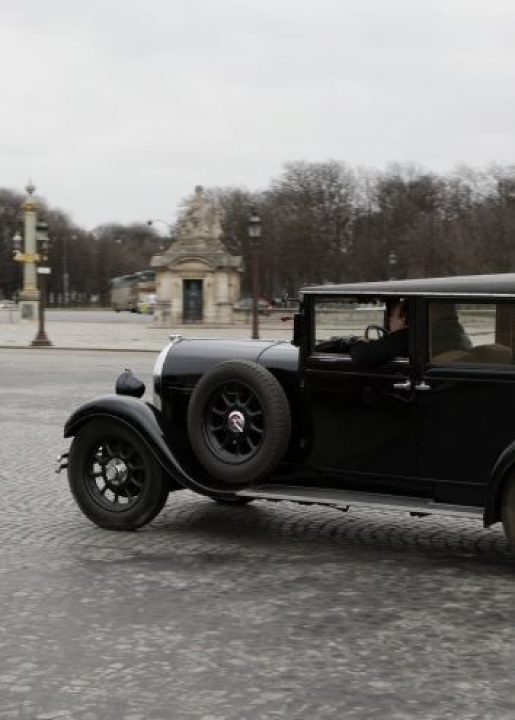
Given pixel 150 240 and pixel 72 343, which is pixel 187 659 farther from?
pixel 150 240

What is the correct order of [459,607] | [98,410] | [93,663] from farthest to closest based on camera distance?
[98,410], [459,607], [93,663]

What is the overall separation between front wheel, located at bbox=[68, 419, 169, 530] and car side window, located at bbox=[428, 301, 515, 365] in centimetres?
209

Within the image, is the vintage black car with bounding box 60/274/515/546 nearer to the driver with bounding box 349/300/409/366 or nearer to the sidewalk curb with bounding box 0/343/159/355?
the driver with bounding box 349/300/409/366

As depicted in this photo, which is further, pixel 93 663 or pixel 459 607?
pixel 459 607

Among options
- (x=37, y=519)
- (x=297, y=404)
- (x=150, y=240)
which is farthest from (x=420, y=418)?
(x=150, y=240)

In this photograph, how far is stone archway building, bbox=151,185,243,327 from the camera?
2363 inches

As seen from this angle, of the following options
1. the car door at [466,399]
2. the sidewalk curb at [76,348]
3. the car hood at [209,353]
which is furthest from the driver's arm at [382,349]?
the sidewalk curb at [76,348]

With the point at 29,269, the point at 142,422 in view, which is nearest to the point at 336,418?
the point at 142,422

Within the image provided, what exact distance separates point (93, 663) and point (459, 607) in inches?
76.3

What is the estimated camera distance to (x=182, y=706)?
3.89 meters

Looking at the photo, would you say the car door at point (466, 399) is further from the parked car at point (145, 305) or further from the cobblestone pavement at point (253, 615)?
the parked car at point (145, 305)

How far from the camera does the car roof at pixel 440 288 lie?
19.4ft

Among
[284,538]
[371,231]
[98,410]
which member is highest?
[371,231]

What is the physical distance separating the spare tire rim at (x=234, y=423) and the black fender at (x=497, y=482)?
1463mm
